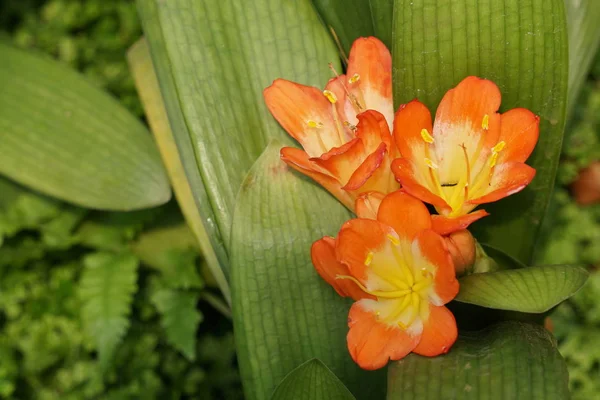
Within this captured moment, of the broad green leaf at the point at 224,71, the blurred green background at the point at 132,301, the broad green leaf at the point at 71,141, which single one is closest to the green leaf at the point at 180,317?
the blurred green background at the point at 132,301

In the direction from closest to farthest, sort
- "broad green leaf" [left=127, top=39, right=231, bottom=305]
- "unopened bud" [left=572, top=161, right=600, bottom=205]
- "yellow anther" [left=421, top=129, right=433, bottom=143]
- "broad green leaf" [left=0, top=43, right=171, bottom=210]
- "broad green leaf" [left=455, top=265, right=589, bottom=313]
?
"broad green leaf" [left=455, top=265, right=589, bottom=313], "yellow anther" [left=421, top=129, right=433, bottom=143], "broad green leaf" [left=127, top=39, right=231, bottom=305], "broad green leaf" [left=0, top=43, right=171, bottom=210], "unopened bud" [left=572, top=161, right=600, bottom=205]

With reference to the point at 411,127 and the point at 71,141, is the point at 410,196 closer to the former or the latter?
the point at 411,127

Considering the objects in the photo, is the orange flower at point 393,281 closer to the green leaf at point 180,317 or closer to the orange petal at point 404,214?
the orange petal at point 404,214

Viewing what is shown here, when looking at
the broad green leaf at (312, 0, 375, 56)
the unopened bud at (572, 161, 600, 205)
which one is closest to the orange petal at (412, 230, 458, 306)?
the broad green leaf at (312, 0, 375, 56)

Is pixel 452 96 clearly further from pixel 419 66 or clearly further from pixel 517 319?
pixel 517 319

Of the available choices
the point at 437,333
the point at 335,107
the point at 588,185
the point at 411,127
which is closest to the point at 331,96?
the point at 335,107

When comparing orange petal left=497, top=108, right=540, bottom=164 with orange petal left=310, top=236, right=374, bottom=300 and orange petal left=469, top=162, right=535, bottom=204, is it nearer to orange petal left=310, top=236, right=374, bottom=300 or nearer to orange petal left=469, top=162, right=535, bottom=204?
orange petal left=469, top=162, right=535, bottom=204

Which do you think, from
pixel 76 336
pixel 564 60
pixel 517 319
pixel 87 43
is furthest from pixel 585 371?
pixel 87 43
